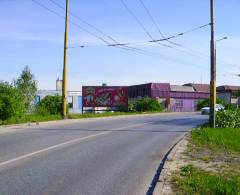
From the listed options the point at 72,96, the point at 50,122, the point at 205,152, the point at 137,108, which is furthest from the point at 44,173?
the point at 72,96

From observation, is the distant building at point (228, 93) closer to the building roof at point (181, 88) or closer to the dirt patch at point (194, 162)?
the building roof at point (181, 88)

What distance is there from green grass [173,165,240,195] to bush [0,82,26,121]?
1805 cm

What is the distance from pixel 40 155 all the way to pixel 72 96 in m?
56.6

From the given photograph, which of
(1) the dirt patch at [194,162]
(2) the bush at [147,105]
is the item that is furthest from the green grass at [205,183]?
(2) the bush at [147,105]

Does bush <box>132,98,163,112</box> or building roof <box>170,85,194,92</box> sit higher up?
building roof <box>170,85,194,92</box>

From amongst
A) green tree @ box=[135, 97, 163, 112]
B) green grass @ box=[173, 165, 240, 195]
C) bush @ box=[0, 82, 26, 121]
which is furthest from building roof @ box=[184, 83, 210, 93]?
green grass @ box=[173, 165, 240, 195]

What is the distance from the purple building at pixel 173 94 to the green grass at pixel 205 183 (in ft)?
229

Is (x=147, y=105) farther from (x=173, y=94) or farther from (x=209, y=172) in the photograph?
(x=209, y=172)

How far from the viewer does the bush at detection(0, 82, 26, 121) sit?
1041 inches

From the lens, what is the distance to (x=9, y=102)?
26.5m

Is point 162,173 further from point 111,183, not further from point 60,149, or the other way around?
point 60,149

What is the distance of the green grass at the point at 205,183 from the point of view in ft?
25.3

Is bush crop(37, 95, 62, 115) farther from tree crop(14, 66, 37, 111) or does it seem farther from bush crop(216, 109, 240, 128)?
bush crop(216, 109, 240, 128)

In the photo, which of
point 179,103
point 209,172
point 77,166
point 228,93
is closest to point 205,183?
point 209,172
